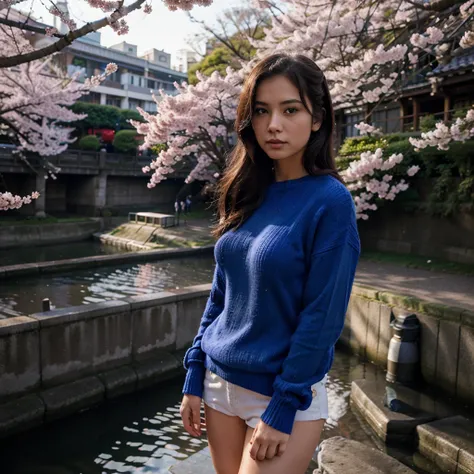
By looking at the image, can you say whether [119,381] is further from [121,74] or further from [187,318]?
[121,74]

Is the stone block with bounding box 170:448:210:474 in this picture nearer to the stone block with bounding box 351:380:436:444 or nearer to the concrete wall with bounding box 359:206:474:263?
the stone block with bounding box 351:380:436:444

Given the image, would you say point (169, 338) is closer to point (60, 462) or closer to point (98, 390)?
point (98, 390)

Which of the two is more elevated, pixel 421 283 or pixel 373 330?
pixel 421 283

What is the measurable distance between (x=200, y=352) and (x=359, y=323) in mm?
6731

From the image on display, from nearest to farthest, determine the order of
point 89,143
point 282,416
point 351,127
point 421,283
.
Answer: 1. point 282,416
2. point 421,283
3. point 351,127
4. point 89,143

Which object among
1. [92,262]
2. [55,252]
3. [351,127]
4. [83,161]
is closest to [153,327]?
[92,262]

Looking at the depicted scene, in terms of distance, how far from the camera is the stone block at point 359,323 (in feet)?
26.1

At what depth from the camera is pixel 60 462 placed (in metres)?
4.65

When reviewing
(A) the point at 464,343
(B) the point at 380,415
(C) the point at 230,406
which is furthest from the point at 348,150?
(C) the point at 230,406

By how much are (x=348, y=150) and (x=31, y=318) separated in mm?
11717

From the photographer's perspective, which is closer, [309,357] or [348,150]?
[309,357]

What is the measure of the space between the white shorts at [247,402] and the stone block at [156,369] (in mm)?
5039

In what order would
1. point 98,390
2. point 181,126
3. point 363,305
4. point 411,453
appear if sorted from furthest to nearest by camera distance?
point 181,126
point 363,305
point 98,390
point 411,453

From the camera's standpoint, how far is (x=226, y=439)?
1700 mm
